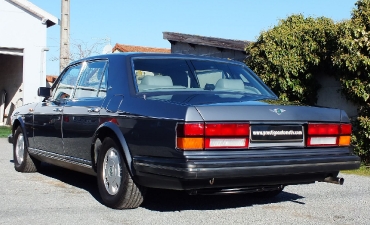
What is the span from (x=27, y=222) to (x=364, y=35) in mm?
6351

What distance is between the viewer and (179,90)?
564 centimetres

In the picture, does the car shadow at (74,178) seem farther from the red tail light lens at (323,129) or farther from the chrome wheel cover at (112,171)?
the red tail light lens at (323,129)

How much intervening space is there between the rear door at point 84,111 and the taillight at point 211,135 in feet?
4.57

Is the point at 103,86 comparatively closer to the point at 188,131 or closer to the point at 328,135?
the point at 188,131

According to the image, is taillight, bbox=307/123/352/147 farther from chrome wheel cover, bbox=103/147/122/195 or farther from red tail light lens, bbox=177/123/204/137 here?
chrome wheel cover, bbox=103/147/122/195

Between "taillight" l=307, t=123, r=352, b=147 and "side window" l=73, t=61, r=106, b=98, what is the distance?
2.26 metres

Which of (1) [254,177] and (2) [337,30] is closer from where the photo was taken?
(1) [254,177]

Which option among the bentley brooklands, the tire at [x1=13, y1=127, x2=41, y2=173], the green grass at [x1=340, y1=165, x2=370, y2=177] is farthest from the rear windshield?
the green grass at [x1=340, y1=165, x2=370, y2=177]

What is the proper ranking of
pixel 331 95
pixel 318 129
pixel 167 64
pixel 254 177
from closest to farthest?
pixel 254 177 < pixel 318 129 < pixel 167 64 < pixel 331 95

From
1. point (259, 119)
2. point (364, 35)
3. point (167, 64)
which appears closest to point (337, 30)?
point (364, 35)

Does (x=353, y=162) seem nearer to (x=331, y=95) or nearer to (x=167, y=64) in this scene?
(x=167, y=64)

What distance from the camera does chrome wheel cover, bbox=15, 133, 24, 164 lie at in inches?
328

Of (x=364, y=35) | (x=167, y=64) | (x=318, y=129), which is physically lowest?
(x=318, y=129)

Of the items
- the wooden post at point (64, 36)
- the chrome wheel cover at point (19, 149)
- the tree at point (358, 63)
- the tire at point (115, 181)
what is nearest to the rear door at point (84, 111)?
the tire at point (115, 181)
